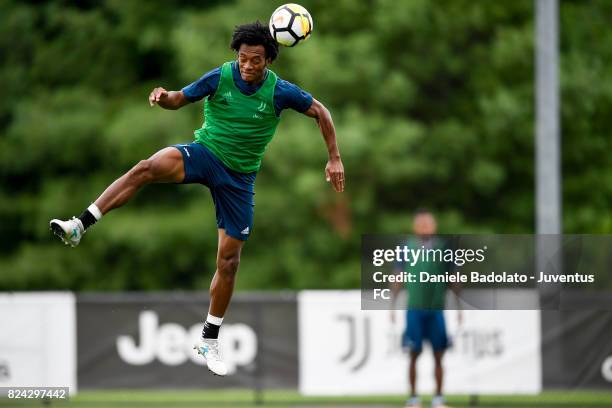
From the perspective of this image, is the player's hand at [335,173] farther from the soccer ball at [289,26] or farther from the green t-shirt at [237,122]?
the soccer ball at [289,26]

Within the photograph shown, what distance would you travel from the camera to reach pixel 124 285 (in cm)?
3231

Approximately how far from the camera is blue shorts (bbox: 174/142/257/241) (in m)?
9.22

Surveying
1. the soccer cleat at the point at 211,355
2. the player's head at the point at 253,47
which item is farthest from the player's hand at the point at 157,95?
the soccer cleat at the point at 211,355

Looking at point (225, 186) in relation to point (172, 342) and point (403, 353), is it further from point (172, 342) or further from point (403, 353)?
point (172, 342)

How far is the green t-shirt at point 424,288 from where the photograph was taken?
1278 centimetres

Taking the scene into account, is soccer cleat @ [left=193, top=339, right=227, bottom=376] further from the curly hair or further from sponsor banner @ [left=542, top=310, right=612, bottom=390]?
sponsor banner @ [left=542, top=310, right=612, bottom=390]

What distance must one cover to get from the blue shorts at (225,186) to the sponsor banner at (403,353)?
634cm

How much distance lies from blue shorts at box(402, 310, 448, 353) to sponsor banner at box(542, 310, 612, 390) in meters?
1.81

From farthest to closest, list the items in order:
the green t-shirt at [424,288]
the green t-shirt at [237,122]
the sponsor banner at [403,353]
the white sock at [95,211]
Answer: the sponsor banner at [403,353], the green t-shirt at [424,288], the green t-shirt at [237,122], the white sock at [95,211]

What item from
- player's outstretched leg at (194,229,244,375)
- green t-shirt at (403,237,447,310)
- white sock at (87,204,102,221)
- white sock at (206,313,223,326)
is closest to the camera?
white sock at (87,204,102,221)

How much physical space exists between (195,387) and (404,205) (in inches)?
557

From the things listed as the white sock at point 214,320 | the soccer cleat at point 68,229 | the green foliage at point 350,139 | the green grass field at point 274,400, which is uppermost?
the green foliage at point 350,139

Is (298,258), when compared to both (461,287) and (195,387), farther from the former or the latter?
(461,287)

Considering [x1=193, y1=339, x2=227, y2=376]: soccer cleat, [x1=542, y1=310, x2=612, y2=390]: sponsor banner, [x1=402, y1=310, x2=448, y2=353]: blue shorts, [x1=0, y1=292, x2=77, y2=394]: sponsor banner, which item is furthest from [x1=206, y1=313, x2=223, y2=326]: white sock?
[x1=542, y1=310, x2=612, y2=390]: sponsor banner
